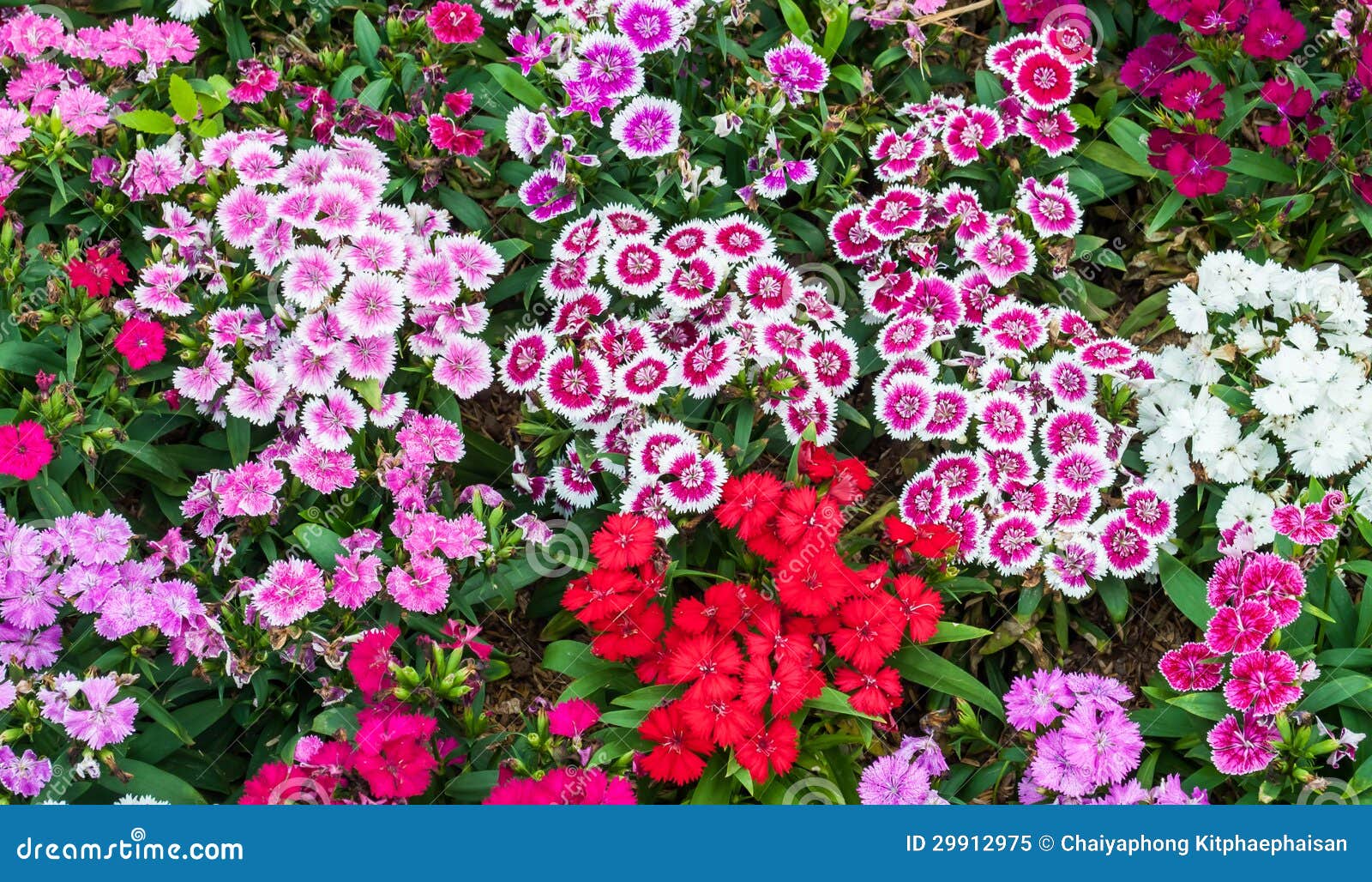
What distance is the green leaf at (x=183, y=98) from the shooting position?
3977 millimetres

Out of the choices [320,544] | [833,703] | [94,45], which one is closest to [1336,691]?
[833,703]

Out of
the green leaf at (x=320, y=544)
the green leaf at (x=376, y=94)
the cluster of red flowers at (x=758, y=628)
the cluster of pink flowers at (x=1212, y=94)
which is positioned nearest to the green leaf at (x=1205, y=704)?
the cluster of red flowers at (x=758, y=628)

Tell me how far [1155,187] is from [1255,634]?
188 cm

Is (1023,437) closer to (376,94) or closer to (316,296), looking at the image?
(316,296)

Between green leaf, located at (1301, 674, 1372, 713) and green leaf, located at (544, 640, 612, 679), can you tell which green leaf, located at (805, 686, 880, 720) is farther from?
green leaf, located at (1301, 674, 1372, 713)

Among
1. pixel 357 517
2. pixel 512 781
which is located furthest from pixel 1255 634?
pixel 357 517

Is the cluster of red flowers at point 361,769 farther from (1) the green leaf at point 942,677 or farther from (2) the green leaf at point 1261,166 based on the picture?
(2) the green leaf at point 1261,166

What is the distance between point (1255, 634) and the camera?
337cm

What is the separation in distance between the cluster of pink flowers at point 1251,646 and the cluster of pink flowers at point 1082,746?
183mm

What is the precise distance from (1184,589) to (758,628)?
1.42m

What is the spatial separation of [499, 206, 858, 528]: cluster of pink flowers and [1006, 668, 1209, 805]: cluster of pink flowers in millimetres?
1049

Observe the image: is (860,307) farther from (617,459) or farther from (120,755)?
(120,755)

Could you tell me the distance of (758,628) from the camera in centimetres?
334

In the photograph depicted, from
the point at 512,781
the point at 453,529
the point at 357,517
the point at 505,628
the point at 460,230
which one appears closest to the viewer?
the point at 512,781
